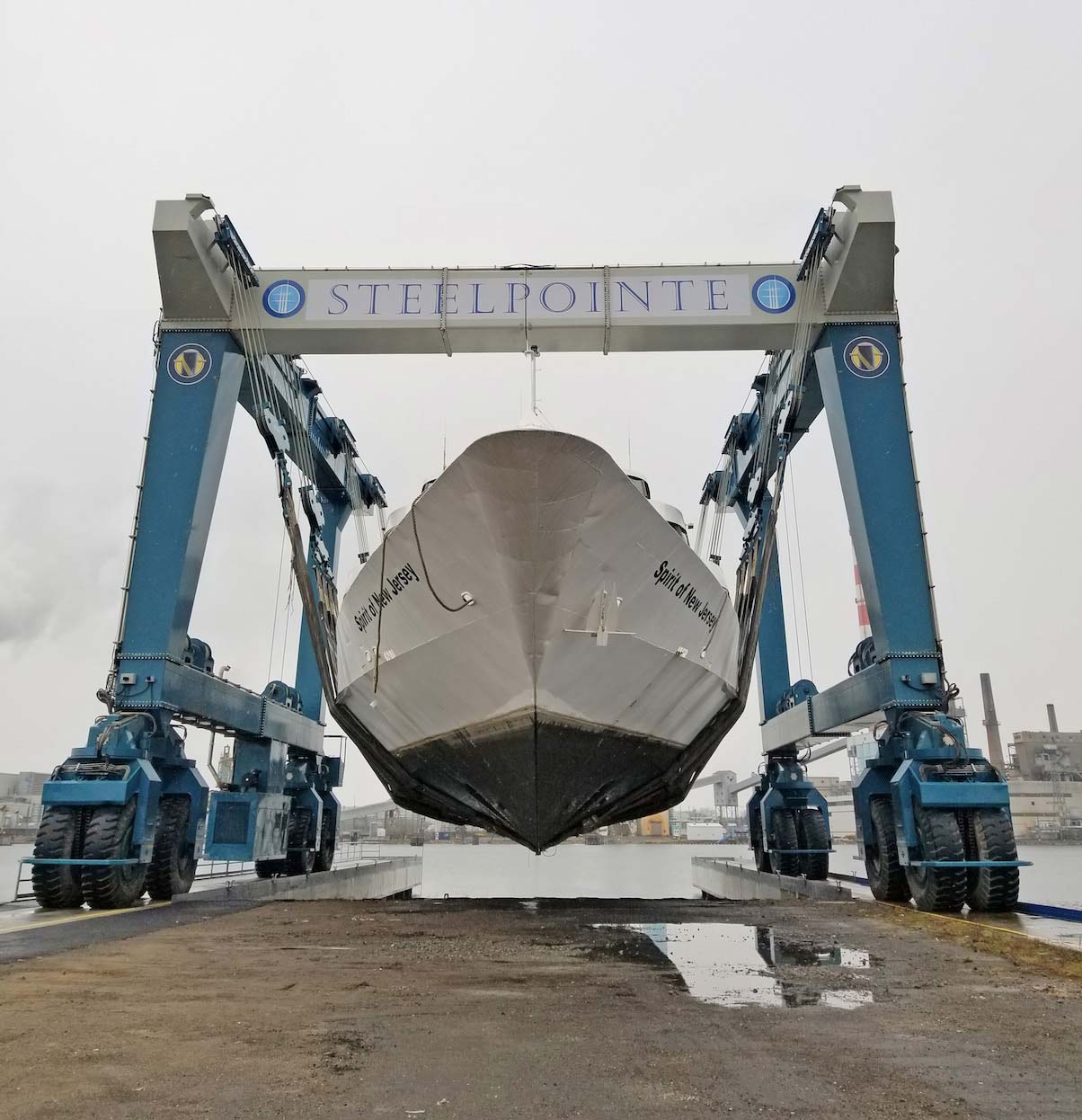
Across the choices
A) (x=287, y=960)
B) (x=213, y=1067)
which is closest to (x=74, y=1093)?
(x=213, y=1067)

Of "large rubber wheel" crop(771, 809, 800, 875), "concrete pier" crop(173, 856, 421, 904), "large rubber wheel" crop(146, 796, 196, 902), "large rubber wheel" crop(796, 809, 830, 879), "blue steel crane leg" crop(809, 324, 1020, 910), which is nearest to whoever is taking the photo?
"blue steel crane leg" crop(809, 324, 1020, 910)

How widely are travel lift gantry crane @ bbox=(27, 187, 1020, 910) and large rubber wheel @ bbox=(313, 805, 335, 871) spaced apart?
136 inches

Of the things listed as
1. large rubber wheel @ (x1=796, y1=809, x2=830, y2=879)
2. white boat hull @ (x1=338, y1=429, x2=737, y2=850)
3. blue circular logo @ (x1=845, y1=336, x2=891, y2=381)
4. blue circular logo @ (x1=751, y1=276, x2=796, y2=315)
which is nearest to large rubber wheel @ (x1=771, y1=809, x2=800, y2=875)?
large rubber wheel @ (x1=796, y1=809, x2=830, y2=879)

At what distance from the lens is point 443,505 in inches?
346

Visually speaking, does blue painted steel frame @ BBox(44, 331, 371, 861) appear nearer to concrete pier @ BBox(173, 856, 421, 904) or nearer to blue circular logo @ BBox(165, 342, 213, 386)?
blue circular logo @ BBox(165, 342, 213, 386)

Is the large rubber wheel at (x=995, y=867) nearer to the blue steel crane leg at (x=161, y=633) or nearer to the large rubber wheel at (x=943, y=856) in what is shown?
the large rubber wheel at (x=943, y=856)

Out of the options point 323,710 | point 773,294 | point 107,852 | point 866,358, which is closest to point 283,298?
point 773,294

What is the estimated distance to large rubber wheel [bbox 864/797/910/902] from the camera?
1131 cm

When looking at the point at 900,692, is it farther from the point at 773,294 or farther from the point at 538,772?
the point at 773,294

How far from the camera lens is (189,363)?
13.1 m

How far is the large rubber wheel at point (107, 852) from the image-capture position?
1005cm

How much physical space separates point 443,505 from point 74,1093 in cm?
636

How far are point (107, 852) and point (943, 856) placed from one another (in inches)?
392

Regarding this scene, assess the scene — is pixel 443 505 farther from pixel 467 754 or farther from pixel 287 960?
pixel 287 960
